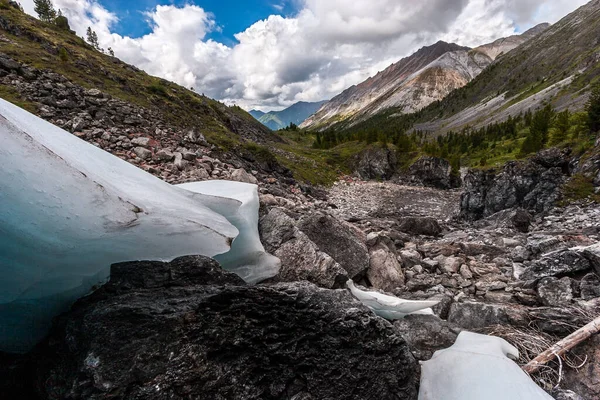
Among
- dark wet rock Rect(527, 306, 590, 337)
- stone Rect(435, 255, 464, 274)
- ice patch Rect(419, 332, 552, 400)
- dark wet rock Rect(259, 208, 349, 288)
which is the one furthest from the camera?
stone Rect(435, 255, 464, 274)

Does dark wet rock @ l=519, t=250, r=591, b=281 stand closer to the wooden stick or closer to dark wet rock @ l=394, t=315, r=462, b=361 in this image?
the wooden stick

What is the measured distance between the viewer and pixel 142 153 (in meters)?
12.3

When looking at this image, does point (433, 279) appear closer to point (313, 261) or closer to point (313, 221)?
point (313, 221)

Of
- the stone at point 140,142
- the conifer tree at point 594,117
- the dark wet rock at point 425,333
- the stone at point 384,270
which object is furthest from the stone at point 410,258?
the conifer tree at point 594,117

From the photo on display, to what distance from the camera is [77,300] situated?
2660mm

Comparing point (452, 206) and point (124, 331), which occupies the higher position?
point (124, 331)

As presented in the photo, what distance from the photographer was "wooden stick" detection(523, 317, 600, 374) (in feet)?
11.6

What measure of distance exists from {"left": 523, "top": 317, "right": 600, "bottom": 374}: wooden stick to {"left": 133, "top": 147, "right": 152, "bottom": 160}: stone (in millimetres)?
13738

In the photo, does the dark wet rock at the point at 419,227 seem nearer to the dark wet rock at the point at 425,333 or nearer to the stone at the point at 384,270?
the stone at the point at 384,270

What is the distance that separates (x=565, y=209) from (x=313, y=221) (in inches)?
699

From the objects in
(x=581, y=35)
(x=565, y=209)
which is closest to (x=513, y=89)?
(x=581, y=35)

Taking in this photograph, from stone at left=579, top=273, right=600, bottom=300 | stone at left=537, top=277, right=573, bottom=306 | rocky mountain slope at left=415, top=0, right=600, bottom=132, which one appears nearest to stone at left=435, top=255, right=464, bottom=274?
stone at left=537, top=277, right=573, bottom=306

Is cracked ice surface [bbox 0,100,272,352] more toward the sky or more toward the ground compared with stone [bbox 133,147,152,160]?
more toward the ground

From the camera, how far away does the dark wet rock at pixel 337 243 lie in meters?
6.15
